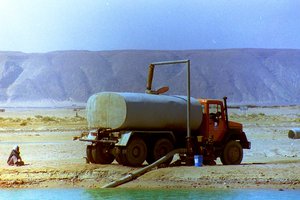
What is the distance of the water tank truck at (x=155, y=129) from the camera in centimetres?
2392

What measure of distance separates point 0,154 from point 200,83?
145689 mm

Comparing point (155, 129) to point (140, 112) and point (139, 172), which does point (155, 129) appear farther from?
point (139, 172)

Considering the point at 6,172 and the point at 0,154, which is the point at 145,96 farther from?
the point at 0,154

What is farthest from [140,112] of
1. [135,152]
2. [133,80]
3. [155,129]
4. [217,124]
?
[133,80]

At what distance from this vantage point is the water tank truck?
23.9m

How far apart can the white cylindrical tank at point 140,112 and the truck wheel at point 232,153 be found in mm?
1485

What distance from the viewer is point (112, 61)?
19875 cm

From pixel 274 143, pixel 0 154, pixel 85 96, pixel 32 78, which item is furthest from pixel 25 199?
pixel 32 78

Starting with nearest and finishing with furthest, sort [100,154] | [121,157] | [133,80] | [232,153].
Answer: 1. [121,157]
2. [100,154]
3. [232,153]
4. [133,80]

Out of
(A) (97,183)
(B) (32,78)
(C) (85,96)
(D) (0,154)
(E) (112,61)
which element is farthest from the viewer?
(E) (112,61)

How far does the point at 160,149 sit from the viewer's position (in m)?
24.7

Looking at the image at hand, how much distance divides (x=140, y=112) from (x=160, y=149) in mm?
1637

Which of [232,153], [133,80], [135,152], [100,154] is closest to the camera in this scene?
[135,152]

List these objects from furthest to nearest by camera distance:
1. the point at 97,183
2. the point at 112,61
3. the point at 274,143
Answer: the point at 112,61 < the point at 274,143 < the point at 97,183
